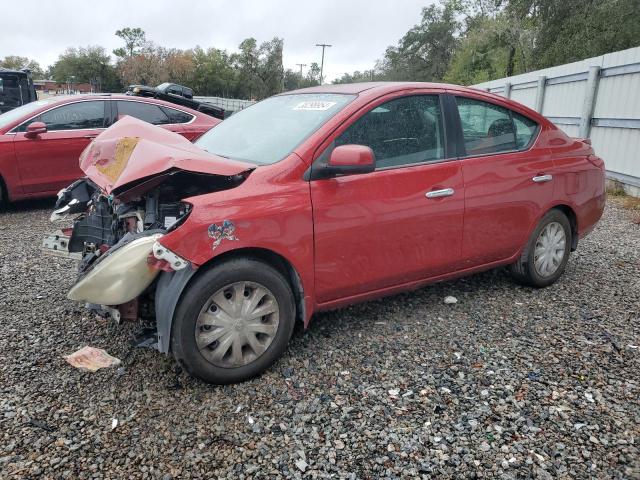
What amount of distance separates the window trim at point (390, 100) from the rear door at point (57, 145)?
16.7 feet

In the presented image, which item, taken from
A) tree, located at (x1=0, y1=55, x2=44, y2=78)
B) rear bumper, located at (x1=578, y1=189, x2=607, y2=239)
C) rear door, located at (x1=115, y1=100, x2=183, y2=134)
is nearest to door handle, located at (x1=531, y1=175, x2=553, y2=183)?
rear bumper, located at (x1=578, y1=189, x2=607, y2=239)

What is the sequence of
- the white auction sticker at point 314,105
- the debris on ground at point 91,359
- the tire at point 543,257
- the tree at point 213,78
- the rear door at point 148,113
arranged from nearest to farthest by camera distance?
the debris on ground at point 91,359, the white auction sticker at point 314,105, the tire at point 543,257, the rear door at point 148,113, the tree at point 213,78

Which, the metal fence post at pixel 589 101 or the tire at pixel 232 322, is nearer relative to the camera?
the tire at pixel 232 322

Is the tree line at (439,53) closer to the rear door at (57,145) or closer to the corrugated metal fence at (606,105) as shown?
the corrugated metal fence at (606,105)

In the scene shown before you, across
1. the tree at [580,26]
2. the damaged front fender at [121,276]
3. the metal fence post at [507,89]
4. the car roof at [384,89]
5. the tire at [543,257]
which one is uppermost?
the tree at [580,26]

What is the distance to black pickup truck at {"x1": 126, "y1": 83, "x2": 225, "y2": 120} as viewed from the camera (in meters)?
8.16

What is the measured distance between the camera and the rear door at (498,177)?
3.75 meters

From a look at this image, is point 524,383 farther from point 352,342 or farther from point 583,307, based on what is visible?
point 583,307

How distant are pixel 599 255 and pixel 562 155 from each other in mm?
1807

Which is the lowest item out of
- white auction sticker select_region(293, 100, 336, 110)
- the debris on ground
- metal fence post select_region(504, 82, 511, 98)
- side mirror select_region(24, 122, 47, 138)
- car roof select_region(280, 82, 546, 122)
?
the debris on ground

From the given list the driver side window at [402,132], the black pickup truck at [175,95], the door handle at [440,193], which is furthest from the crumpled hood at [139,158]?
the black pickup truck at [175,95]

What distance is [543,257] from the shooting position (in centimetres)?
435

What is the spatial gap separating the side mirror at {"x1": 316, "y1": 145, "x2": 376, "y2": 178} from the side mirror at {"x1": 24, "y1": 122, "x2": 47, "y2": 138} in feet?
17.5

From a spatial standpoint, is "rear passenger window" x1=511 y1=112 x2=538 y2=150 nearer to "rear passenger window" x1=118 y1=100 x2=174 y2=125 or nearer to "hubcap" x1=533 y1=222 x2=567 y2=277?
"hubcap" x1=533 y1=222 x2=567 y2=277
